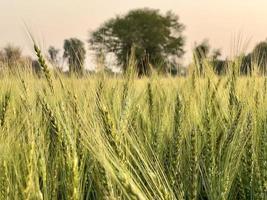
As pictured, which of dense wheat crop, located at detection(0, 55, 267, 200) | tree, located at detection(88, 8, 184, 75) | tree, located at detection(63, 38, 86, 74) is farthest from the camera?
tree, located at detection(88, 8, 184, 75)

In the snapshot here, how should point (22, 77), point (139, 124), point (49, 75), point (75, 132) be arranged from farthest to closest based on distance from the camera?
point (22, 77), point (139, 124), point (49, 75), point (75, 132)

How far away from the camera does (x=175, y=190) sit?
51.6 inches

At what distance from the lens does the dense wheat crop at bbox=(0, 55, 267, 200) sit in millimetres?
995

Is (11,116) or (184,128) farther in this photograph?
(11,116)

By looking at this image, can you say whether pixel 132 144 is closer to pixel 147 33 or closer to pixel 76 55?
pixel 76 55

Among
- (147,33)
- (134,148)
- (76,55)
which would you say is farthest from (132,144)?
(147,33)

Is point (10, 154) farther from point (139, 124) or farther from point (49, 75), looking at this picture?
point (139, 124)

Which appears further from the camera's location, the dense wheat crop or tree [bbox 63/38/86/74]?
tree [bbox 63/38/86/74]

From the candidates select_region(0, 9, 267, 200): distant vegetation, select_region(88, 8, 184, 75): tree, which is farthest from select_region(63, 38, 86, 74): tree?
select_region(88, 8, 184, 75): tree

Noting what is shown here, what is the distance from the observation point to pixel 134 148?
123 cm

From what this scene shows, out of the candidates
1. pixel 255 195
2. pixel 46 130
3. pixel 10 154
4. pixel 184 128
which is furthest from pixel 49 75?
pixel 255 195

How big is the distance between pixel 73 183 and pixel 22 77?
3.82ft

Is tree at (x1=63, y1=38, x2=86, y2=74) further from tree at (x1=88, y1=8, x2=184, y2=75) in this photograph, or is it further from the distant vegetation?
tree at (x1=88, y1=8, x2=184, y2=75)

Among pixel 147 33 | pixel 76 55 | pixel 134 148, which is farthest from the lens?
pixel 147 33
